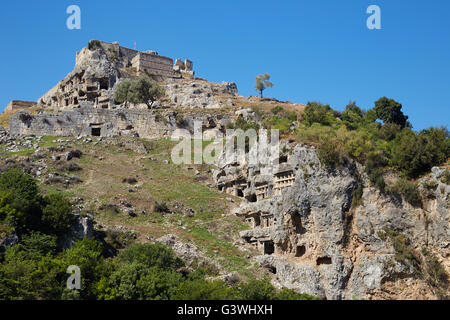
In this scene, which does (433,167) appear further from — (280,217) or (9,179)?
(9,179)

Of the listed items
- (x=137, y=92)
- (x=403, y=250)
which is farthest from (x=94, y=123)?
(x=403, y=250)

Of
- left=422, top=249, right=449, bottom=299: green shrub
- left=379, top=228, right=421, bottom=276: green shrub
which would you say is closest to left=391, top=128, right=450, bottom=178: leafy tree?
left=379, top=228, right=421, bottom=276: green shrub

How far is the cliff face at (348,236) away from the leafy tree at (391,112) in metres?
19.0

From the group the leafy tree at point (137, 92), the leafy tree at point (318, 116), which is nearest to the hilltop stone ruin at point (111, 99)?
the leafy tree at point (137, 92)

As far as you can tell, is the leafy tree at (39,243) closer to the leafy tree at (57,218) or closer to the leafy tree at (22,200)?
the leafy tree at (57,218)

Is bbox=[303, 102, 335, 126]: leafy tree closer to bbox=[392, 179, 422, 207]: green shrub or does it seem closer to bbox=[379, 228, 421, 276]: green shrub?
bbox=[392, 179, 422, 207]: green shrub

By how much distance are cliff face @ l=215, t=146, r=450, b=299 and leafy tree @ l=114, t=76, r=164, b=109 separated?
109 ft

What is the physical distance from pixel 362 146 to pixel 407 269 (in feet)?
31.8

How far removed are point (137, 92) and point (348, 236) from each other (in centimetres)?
4000

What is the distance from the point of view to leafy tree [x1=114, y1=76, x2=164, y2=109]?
6862 cm

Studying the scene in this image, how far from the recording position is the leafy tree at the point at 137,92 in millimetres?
68625

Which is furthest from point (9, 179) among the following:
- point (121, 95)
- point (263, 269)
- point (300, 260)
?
point (121, 95)

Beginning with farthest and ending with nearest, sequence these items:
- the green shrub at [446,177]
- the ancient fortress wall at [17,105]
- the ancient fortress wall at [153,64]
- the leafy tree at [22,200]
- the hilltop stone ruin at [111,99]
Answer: the ancient fortress wall at [153,64] < the ancient fortress wall at [17,105] < the hilltop stone ruin at [111,99] < the green shrub at [446,177] < the leafy tree at [22,200]

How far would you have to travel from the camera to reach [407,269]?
34.8 metres
